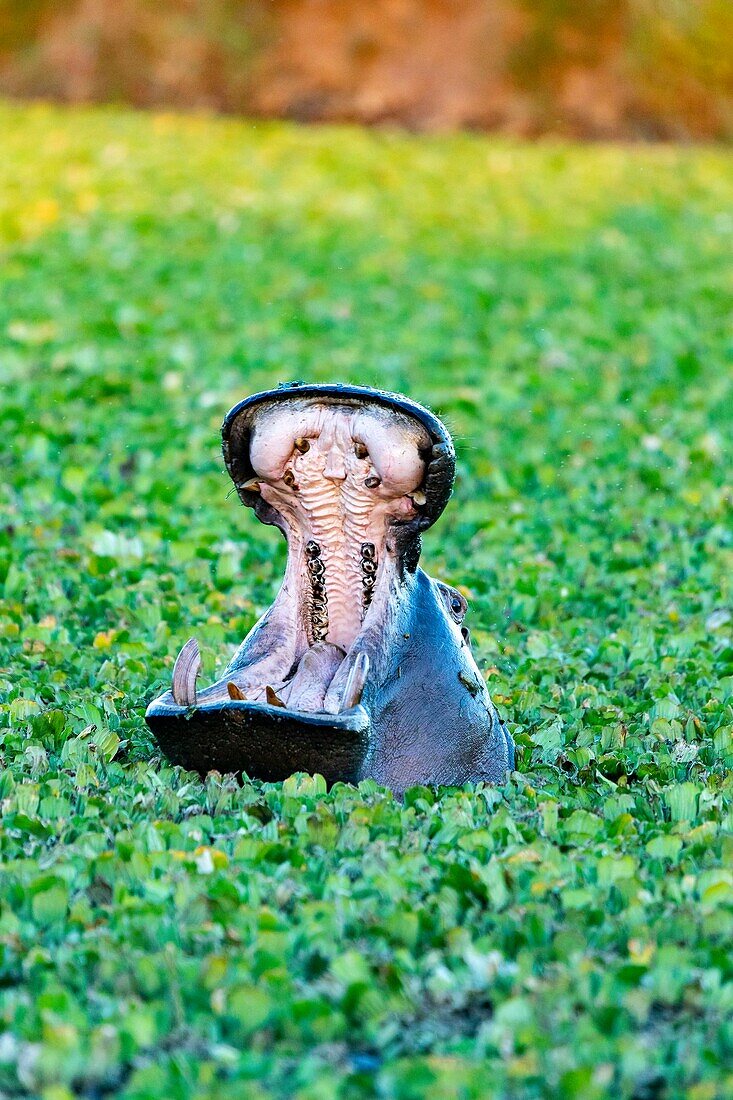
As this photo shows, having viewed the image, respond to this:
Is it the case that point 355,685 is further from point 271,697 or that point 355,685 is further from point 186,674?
point 186,674

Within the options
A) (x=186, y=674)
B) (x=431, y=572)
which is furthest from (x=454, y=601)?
(x=431, y=572)

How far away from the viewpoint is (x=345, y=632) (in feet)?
11.0

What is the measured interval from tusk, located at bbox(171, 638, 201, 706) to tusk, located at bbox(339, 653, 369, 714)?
0.90ft

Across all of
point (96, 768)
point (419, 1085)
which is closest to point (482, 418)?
point (96, 768)

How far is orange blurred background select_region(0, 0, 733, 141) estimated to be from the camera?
12.9m

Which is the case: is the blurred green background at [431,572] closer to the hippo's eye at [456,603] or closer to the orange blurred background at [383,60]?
the hippo's eye at [456,603]

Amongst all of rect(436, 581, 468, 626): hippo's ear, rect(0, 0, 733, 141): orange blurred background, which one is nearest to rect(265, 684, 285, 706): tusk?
rect(436, 581, 468, 626): hippo's ear

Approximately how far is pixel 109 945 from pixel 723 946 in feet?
3.05

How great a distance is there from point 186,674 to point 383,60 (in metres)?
10.8

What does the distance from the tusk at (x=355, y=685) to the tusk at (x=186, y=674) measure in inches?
10.8

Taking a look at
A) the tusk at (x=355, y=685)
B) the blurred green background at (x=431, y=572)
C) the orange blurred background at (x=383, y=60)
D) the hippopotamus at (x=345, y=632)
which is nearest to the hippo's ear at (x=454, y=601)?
the hippopotamus at (x=345, y=632)

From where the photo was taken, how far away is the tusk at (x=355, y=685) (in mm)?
3016

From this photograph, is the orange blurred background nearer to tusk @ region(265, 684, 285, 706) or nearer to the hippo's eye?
the hippo's eye

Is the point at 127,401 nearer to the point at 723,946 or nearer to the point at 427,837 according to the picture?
the point at 427,837
